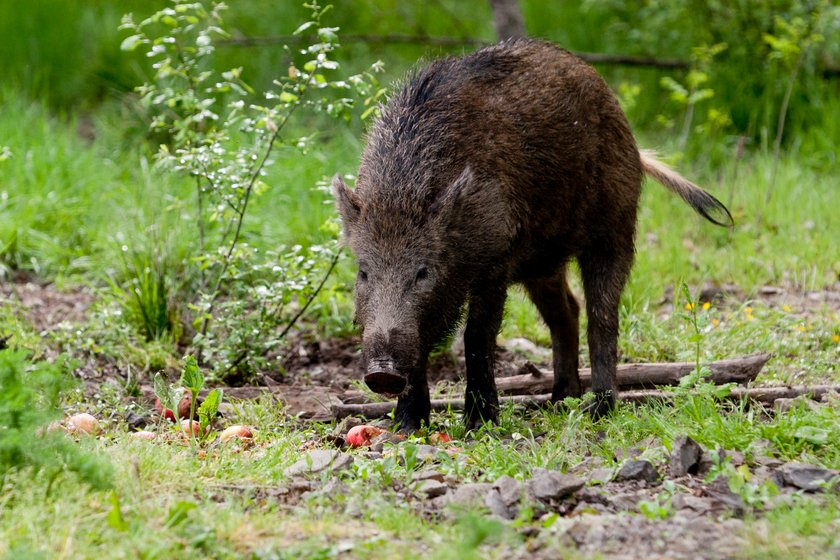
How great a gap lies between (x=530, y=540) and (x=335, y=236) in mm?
3438

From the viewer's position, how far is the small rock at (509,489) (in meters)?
3.55

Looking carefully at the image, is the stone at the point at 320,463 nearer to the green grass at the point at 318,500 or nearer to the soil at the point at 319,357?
the green grass at the point at 318,500

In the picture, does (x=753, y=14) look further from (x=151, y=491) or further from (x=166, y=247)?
(x=151, y=491)

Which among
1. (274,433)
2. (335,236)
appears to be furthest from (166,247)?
(274,433)

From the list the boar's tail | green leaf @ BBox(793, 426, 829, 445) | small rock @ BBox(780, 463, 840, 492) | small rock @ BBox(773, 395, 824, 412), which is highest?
the boar's tail

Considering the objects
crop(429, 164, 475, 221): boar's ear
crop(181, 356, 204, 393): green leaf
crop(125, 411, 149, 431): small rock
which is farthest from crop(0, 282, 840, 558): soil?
crop(429, 164, 475, 221): boar's ear

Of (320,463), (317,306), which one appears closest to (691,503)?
(320,463)

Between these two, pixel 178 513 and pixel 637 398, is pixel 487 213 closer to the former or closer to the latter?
pixel 637 398

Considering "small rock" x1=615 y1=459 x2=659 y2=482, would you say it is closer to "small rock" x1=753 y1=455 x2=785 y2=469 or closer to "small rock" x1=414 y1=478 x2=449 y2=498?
"small rock" x1=753 y1=455 x2=785 y2=469

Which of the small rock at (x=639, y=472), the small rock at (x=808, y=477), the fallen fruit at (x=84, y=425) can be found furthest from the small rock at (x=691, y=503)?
the fallen fruit at (x=84, y=425)

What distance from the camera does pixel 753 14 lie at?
9.18m

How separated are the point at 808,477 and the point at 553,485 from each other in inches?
33.3

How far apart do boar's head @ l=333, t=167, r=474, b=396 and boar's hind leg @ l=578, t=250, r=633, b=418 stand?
33.6 inches

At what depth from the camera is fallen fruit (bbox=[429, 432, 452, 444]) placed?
4520mm
